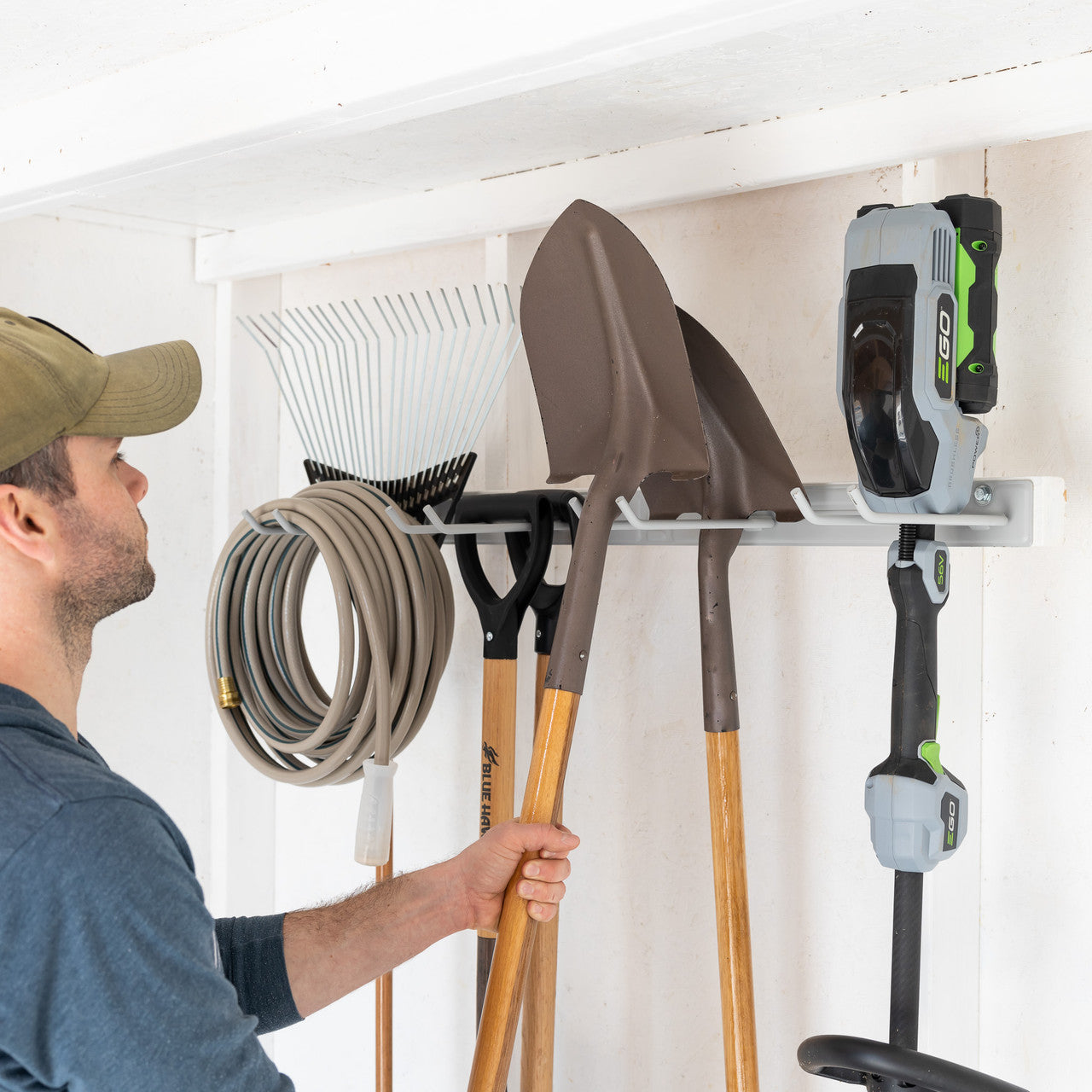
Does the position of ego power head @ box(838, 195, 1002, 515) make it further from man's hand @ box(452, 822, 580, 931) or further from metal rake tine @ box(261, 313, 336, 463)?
metal rake tine @ box(261, 313, 336, 463)

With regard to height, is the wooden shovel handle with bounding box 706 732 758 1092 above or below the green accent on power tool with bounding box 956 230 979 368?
below

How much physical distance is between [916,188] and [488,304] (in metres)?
0.75

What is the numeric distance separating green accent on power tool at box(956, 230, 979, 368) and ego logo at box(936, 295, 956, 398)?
2 cm

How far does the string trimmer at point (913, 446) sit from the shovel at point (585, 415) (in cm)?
21

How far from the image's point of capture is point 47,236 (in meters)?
2.08

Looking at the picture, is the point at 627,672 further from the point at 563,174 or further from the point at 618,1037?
the point at 563,174

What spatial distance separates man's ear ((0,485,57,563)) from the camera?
1178 millimetres

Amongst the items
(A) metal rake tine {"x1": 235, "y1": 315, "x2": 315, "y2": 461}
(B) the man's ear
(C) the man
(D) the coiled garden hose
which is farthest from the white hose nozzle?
(B) the man's ear

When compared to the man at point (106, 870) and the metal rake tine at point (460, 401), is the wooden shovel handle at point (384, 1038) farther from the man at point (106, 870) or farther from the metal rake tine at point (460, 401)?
the metal rake tine at point (460, 401)

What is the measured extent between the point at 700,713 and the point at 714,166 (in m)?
0.77

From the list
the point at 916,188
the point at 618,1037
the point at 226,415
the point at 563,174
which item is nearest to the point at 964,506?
the point at 916,188

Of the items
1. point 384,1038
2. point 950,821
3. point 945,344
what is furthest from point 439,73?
point 384,1038

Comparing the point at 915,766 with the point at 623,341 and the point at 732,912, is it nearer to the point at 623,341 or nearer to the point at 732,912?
the point at 732,912

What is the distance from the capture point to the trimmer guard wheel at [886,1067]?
44.6 inches
